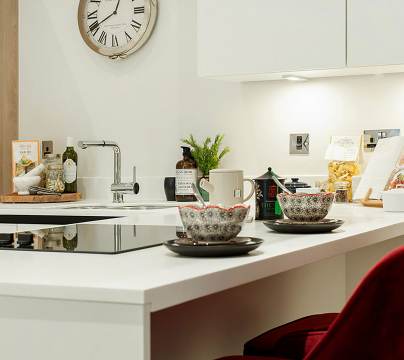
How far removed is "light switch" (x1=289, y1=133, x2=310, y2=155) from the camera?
3.70 meters

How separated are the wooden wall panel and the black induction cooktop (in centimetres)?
233

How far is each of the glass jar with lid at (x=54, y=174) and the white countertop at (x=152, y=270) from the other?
2.13 m

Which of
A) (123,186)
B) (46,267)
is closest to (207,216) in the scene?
(46,267)

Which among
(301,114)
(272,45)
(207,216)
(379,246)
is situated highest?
(272,45)

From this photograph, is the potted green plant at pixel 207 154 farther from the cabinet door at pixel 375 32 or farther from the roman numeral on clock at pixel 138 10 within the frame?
the cabinet door at pixel 375 32

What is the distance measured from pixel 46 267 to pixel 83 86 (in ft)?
9.78

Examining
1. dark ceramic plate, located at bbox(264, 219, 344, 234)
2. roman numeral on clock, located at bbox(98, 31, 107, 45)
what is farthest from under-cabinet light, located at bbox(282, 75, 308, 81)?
dark ceramic plate, located at bbox(264, 219, 344, 234)

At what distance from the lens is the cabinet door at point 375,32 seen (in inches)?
121

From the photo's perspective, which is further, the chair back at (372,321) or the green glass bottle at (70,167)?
Answer: the green glass bottle at (70,167)

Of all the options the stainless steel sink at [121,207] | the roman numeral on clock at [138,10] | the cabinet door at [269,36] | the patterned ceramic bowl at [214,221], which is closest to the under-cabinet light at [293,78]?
the cabinet door at [269,36]

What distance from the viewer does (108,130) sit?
4.13m

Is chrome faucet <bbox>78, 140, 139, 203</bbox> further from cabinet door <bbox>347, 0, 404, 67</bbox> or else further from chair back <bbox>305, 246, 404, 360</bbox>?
chair back <bbox>305, 246, 404, 360</bbox>

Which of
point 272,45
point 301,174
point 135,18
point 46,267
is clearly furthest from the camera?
point 135,18

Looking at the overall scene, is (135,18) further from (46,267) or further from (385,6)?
(46,267)
